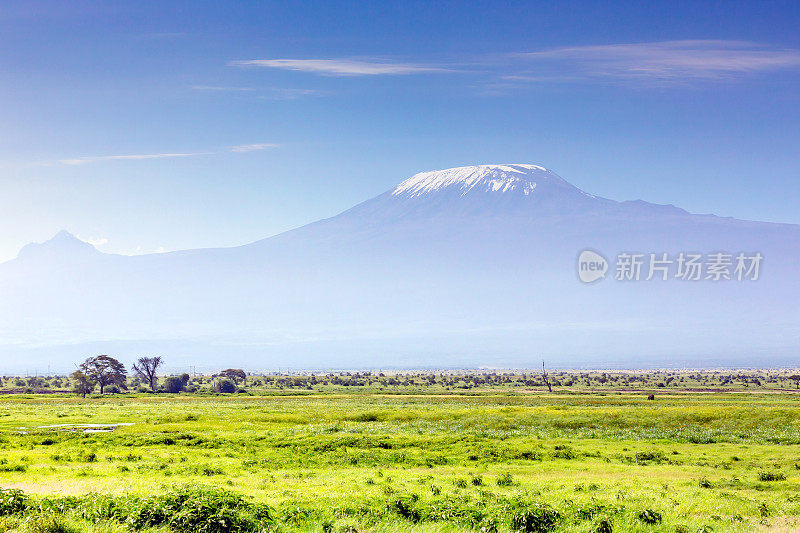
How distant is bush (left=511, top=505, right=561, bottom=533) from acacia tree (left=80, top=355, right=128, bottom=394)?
158 meters

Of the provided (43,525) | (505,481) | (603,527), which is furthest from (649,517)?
(43,525)

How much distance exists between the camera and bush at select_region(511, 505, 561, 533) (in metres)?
24.0

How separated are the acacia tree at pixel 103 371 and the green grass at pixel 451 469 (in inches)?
3844

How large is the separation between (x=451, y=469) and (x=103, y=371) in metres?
153

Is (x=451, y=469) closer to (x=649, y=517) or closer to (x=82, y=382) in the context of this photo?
(x=649, y=517)

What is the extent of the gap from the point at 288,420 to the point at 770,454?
154 feet

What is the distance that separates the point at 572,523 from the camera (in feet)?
81.6

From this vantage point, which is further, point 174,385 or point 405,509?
point 174,385

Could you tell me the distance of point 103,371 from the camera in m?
173

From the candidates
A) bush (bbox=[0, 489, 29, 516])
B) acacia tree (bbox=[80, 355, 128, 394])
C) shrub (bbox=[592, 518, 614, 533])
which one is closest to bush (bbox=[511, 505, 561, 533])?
shrub (bbox=[592, 518, 614, 533])

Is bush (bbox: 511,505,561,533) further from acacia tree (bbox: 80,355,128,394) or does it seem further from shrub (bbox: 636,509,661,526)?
acacia tree (bbox: 80,355,128,394)

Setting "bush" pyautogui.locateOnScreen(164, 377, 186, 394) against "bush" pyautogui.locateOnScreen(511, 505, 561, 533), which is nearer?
"bush" pyautogui.locateOnScreen(511, 505, 561, 533)

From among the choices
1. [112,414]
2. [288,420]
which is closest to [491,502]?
[288,420]

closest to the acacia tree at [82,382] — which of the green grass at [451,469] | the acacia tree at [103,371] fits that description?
the acacia tree at [103,371]
